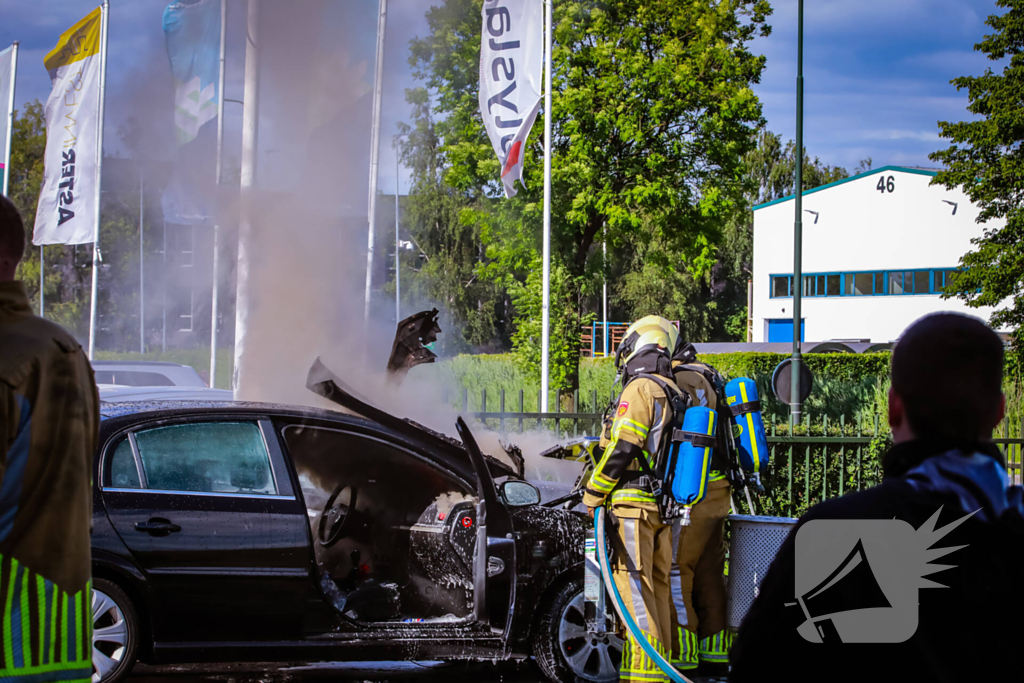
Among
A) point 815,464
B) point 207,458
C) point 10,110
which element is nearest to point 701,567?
point 207,458

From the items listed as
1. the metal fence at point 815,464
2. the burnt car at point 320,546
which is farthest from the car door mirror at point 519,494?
the metal fence at point 815,464

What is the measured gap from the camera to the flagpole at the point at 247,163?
20.8 ft

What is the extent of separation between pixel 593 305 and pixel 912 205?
17186 mm

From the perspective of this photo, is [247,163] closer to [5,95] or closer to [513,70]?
[513,70]

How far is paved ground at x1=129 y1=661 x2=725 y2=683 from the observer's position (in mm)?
4555

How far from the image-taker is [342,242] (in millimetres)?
6652

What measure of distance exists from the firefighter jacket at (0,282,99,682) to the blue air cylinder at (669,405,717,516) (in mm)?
2780

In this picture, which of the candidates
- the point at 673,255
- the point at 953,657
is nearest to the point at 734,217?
the point at 673,255

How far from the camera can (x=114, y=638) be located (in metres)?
3.85

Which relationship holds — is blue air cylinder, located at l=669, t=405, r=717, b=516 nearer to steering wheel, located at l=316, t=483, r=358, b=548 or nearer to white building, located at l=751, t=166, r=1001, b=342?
steering wheel, located at l=316, t=483, r=358, b=548

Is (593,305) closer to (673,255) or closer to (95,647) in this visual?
(673,255)

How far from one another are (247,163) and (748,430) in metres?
4.05

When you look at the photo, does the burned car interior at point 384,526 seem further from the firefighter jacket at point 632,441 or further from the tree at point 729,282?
the tree at point 729,282

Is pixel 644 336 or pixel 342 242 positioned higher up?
pixel 342 242
